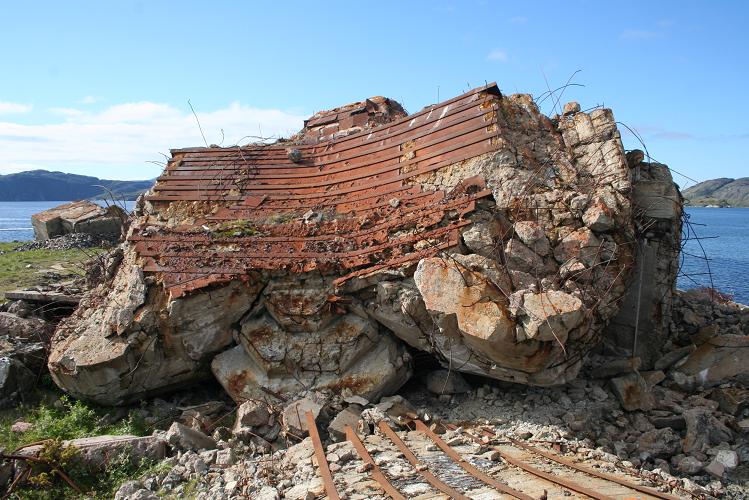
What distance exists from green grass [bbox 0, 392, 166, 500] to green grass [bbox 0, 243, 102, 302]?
3816mm

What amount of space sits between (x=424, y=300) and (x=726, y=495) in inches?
140

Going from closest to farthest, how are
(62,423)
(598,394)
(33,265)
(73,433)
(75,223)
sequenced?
(598,394) < (73,433) < (62,423) < (33,265) < (75,223)

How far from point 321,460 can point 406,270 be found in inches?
95.7

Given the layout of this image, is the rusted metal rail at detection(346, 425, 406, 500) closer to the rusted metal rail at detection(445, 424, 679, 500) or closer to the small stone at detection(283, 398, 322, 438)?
the small stone at detection(283, 398, 322, 438)

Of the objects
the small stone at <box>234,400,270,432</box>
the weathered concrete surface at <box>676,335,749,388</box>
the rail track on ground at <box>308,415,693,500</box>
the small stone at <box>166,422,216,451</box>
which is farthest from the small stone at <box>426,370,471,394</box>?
the weathered concrete surface at <box>676,335,749,388</box>

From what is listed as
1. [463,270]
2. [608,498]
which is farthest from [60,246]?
[608,498]

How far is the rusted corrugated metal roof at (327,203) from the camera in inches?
295

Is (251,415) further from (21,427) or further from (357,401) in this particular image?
(21,427)

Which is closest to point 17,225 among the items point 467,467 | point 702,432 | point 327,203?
point 327,203

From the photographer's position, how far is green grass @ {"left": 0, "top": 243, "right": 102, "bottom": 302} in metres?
14.1

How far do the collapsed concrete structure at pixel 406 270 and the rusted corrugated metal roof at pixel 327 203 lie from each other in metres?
0.03

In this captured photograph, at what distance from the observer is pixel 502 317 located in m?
6.30

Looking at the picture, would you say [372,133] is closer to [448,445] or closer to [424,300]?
[424,300]

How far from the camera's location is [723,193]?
348ft
